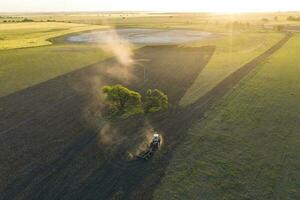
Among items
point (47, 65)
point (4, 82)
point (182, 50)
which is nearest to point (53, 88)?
point (4, 82)

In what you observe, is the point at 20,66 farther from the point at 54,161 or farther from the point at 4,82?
the point at 54,161

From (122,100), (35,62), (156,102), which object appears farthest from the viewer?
(35,62)

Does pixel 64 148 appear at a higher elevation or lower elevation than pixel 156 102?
lower

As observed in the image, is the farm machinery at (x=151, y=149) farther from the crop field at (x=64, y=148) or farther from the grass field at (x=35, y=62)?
the grass field at (x=35, y=62)

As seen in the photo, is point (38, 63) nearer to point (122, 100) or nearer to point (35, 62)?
point (35, 62)

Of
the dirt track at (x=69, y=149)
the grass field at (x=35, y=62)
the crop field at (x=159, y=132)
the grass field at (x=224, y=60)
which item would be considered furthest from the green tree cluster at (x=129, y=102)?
the grass field at (x=35, y=62)

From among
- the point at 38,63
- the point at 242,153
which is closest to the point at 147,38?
the point at 38,63

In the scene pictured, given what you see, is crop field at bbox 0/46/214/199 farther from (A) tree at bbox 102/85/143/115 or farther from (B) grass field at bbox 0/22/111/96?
(B) grass field at bbox 0/22/111/96
